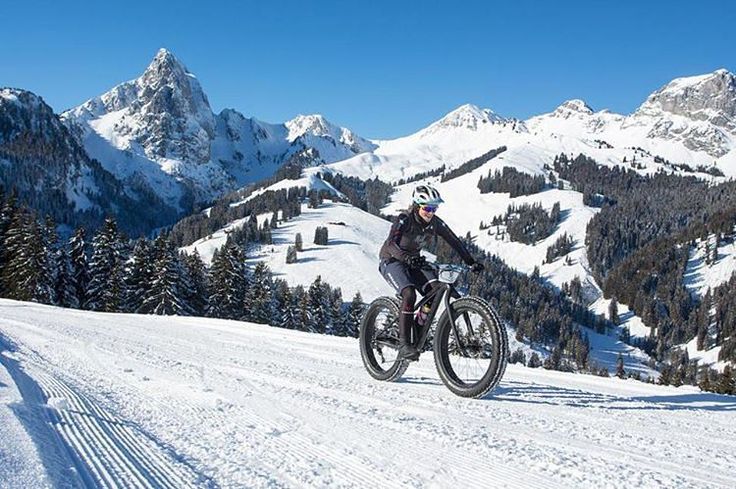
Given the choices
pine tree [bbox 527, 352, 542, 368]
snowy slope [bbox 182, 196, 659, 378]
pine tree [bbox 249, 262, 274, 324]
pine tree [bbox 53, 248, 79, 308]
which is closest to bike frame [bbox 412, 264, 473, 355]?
pine tree [bbox 527, 352, 542, 368]

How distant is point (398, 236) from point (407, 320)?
1.37 metres

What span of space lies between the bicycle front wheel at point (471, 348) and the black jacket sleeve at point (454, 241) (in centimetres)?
83

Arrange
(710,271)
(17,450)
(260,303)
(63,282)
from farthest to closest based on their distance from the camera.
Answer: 1. (710,271)
2. (260,303)
3. (63,282)
4. (17,450)

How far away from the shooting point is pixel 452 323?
25.9 feet

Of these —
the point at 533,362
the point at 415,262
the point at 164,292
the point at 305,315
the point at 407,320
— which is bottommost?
the point at 533,362

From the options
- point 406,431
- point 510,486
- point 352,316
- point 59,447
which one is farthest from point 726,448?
point 352,316

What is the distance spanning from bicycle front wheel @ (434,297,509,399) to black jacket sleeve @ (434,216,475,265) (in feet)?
2.73

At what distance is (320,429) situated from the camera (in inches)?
212

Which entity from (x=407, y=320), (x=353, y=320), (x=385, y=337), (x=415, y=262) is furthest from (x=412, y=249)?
(x=353, y=320)

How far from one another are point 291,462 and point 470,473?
146cm

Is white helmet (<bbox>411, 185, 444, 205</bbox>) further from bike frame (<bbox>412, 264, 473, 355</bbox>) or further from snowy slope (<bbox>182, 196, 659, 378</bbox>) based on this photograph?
snowy slope (<bbox>182, 196, 659, 378</bbox>)

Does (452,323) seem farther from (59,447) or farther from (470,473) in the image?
(59,447)

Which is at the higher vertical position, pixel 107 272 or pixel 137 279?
pixel 107 272

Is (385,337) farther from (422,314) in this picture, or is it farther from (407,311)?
(422,314)
